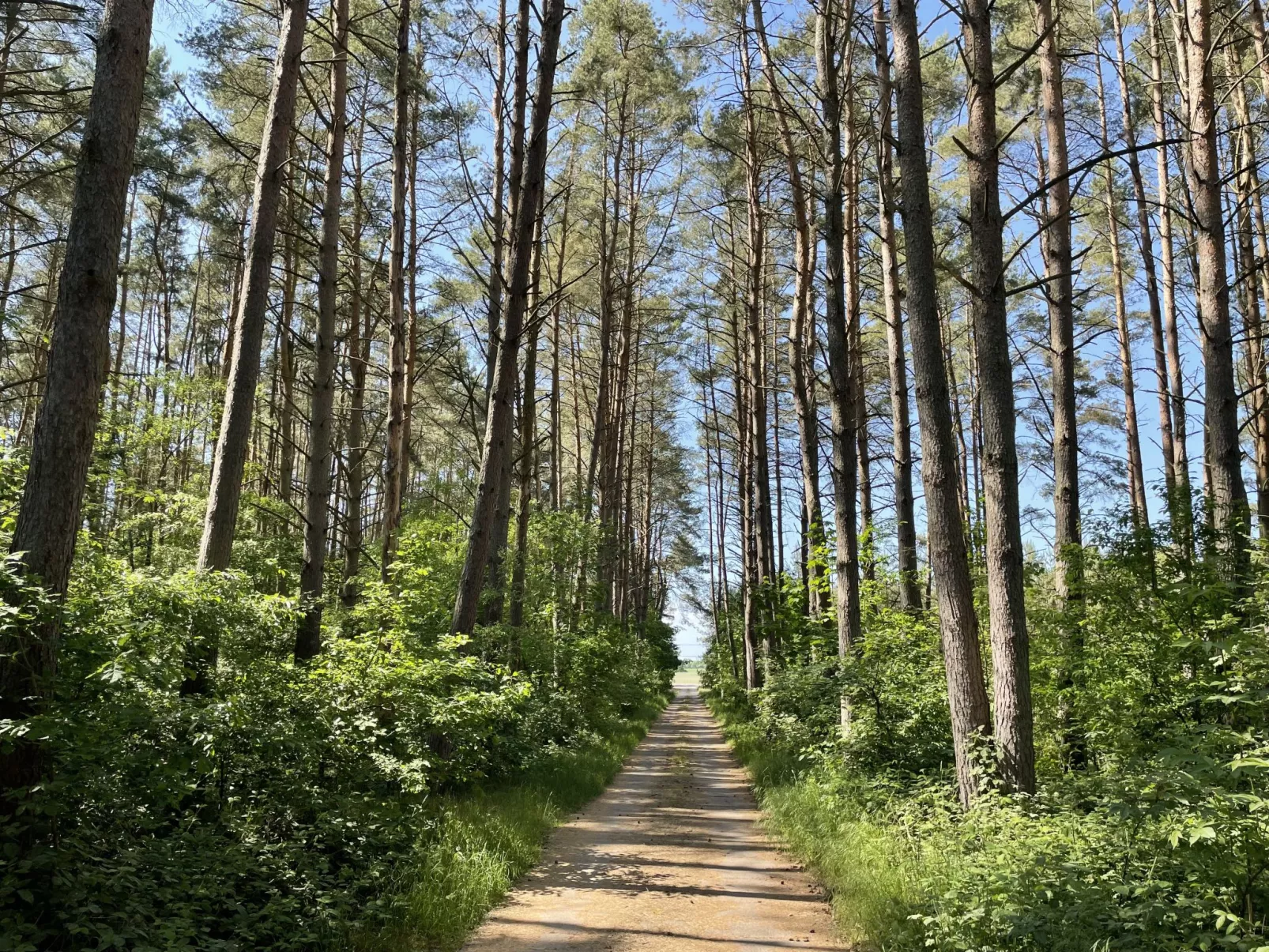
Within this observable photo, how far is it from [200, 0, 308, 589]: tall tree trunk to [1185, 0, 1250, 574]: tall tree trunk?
335 inches

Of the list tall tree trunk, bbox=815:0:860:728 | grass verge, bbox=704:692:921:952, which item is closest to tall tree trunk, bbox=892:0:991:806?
grass verge, bbox=704:692:921:952

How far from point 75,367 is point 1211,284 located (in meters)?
10.3

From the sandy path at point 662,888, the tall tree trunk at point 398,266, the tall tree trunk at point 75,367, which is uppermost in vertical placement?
the tall tree trunk at point 398,266

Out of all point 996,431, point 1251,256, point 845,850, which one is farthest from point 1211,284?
point 845,850

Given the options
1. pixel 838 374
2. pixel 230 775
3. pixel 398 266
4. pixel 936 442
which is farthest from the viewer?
pixel 398 266

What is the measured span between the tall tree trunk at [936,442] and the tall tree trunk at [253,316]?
5079 mm

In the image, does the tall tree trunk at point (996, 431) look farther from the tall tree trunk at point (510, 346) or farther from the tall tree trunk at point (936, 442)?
the tall tree trunk at point (510, 346)

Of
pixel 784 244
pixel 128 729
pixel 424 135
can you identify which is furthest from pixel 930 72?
pixel 128 729

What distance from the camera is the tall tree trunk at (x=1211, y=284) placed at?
7.44m

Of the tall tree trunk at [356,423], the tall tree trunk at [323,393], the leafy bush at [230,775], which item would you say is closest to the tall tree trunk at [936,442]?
the leafy bush at [230,775]

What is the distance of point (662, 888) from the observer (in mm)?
5535

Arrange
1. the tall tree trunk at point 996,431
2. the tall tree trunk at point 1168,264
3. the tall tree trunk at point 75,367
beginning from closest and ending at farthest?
1. the tall tree trunk at point 75,367
2. the tall tree trunk at point 996,431
3. the tall tree trunk at point 1168,264

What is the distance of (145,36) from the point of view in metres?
4.23

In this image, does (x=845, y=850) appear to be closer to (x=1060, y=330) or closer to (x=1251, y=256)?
(x=1060, y=330)
